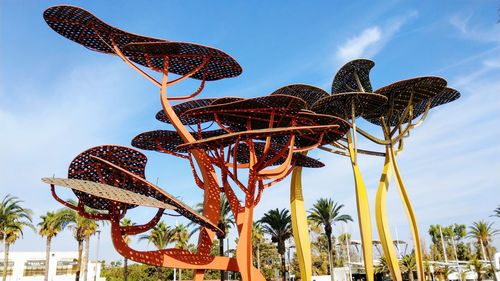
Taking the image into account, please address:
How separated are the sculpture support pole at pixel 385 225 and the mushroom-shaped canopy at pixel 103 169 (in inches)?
600

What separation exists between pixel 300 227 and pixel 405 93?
1143 cm

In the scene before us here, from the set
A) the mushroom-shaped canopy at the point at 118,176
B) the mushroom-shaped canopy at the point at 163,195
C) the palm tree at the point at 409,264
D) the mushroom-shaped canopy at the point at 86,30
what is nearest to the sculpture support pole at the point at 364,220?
the mushroom-shaped canopy at the point at 118,176

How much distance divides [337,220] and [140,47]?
25.1 meters

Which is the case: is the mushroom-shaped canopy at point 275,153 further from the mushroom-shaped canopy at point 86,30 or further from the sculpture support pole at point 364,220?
the mushroom-shaped canopy at point 86,30

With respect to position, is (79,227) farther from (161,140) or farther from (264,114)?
(264,114)

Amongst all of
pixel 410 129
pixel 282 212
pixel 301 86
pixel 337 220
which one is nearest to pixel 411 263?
pixel 337 220

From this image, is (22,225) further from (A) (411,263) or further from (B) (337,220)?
(A) (411,263)

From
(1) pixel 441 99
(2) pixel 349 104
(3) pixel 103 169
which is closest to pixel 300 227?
(2) pixel 349 104

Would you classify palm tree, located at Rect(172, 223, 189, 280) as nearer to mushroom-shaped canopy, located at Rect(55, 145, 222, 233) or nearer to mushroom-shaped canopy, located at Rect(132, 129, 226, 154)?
mushroom-shaped canopy, located at Rect(132, 129, 226, 154)

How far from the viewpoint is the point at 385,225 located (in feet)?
86.7

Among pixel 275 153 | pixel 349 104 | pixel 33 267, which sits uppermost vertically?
pixel 349 104

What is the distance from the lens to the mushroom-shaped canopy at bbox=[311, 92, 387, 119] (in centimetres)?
2615

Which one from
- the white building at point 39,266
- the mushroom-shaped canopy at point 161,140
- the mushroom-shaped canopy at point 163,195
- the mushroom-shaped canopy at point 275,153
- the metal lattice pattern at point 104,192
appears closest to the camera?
the metal lattice pattern at point 104,192

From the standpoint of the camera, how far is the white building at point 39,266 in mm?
55281
